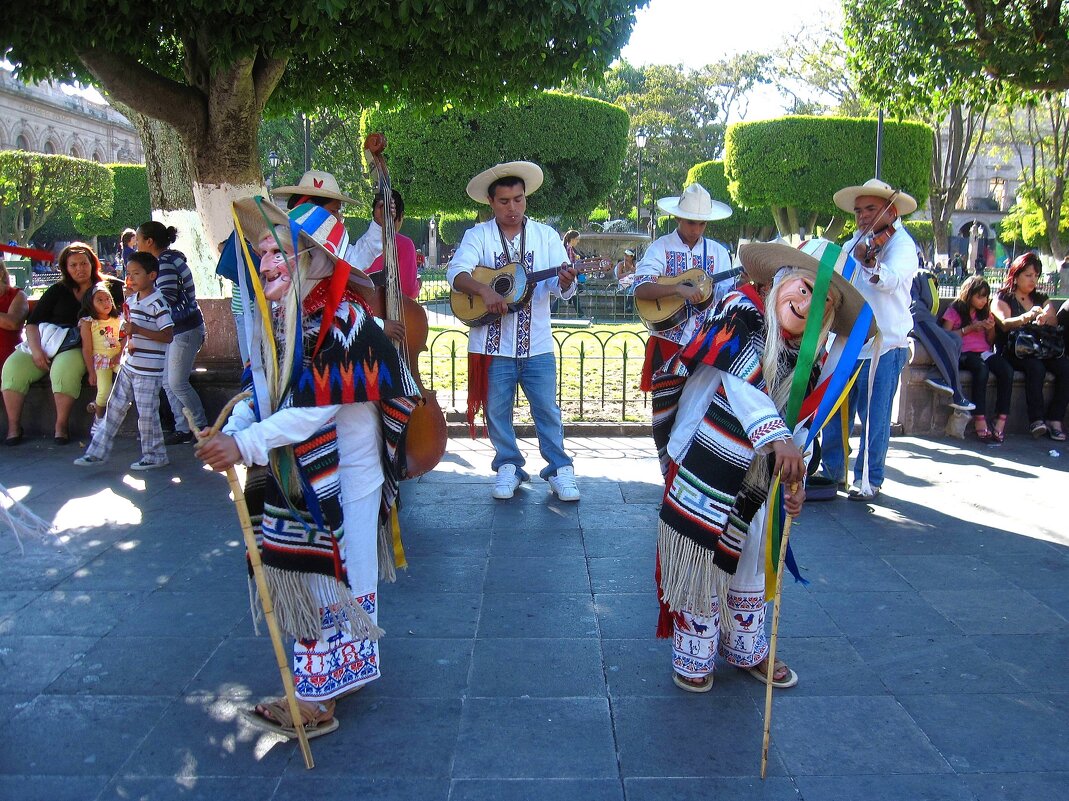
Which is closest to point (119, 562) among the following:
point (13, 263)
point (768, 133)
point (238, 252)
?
point (238, 252)

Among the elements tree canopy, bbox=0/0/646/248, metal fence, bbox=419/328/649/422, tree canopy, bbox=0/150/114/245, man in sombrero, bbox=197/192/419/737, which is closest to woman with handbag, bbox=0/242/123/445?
tree canopy, bbox=0/0/646/248

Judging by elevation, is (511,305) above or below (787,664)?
above

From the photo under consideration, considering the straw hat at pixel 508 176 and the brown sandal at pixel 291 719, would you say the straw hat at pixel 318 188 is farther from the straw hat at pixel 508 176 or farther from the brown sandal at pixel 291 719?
the brown sandal at pixel 291 719

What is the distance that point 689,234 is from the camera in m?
5.76

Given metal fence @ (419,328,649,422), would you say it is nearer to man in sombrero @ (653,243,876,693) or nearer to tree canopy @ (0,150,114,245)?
man in sombrero @ (653,243,876,693)

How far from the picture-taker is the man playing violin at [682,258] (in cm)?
562

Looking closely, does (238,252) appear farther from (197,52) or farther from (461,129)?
(461,129)

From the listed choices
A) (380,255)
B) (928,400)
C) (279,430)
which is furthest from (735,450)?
(928,400)

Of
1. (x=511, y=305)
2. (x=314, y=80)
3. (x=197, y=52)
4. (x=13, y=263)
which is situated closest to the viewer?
(x=511, y=305)

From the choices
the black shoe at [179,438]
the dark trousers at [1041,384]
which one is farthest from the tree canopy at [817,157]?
the black shoe at [179,438]

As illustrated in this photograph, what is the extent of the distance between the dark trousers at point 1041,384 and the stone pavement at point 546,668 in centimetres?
230

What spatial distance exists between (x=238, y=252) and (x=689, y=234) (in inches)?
138

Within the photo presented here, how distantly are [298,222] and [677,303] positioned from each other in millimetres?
3226

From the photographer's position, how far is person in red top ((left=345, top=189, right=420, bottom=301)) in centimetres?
510
